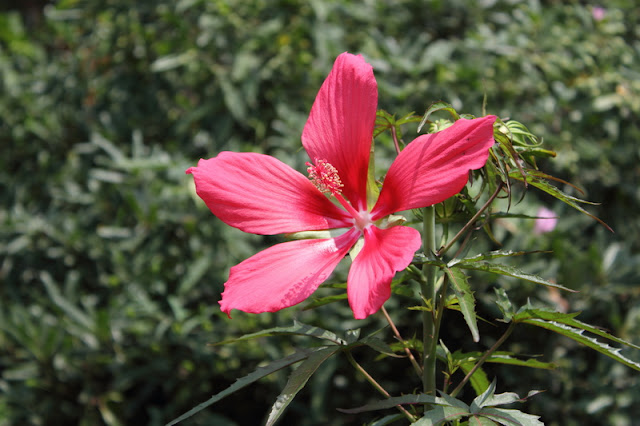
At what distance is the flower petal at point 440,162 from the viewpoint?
0.60m

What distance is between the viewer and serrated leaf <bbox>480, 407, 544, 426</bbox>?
61 centimetres

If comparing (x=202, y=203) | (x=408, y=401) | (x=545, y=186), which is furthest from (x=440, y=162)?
(x=202, y=203)

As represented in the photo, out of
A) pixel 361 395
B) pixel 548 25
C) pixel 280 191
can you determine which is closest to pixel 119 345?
pixel 361 395

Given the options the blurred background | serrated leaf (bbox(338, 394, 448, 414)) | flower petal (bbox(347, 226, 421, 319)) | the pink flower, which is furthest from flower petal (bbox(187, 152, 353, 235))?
the blurred background

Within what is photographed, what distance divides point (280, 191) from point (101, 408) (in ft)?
4.72

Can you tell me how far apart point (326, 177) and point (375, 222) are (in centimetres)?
8

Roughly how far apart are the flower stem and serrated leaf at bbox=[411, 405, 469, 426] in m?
0.05

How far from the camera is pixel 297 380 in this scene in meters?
0.66

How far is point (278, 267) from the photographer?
674 millimetres

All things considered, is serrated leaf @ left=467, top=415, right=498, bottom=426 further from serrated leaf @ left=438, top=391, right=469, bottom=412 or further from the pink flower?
the pink flower

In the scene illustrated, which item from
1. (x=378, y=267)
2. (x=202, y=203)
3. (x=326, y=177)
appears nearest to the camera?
(x=378, y=267)

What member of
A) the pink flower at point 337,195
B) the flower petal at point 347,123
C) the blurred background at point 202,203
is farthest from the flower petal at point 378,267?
the blurred background at point 202,203

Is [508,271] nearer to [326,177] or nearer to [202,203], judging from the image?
[326,177]

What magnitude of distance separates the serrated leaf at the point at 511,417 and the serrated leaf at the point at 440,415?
0.02 meters
